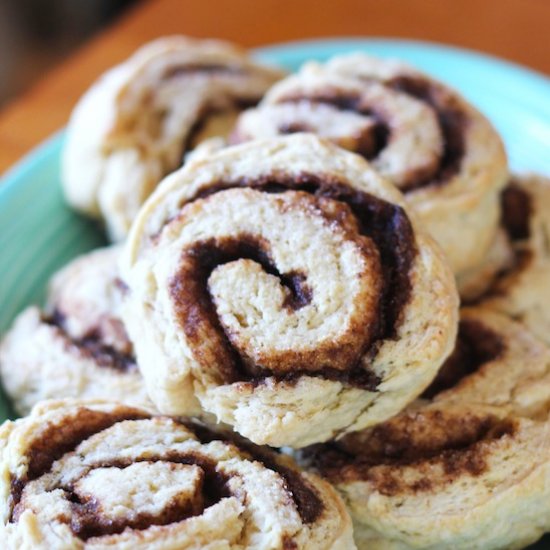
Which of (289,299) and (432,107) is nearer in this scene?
(289,299)

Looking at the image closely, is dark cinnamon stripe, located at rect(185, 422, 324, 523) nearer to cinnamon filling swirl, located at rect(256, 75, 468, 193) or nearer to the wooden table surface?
cinnamon filling swirl, located at rect(256, 75, 468, 193)

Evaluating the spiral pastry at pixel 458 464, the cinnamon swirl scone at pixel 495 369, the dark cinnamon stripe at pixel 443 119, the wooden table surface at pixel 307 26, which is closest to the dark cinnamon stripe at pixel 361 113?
the dark cinnamon stripe at pixel 443 119

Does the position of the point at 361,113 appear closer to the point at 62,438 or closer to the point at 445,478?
the point at 445,478

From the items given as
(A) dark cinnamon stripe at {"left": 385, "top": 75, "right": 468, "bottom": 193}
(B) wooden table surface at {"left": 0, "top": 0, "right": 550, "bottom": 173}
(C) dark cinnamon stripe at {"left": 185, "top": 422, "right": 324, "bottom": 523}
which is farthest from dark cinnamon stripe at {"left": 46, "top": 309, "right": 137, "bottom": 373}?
(B) wooden table surface at {"left": 0, "top": 0, "right": 550, "bottom": 173}

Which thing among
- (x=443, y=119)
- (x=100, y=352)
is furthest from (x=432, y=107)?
(x=100, y=352)

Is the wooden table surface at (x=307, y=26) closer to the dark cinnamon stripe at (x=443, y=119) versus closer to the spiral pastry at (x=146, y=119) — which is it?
the spiral pastry at (x=146, y=119)

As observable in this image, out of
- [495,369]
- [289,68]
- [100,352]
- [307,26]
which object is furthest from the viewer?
[307,26]
